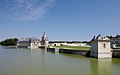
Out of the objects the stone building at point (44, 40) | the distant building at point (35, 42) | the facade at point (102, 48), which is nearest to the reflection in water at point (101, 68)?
the facade at point (102, 48)

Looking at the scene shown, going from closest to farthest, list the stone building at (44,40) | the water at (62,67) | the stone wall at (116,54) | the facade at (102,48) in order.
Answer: the water at (62,67) → the facade at (102,48) → the stone wall at (116,54) → the stone building at (44,40)

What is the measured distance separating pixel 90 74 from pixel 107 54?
11732 mm

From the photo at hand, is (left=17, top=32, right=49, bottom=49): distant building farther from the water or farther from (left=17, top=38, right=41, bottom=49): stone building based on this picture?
the water

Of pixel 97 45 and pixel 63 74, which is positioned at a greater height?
pixel 97 45

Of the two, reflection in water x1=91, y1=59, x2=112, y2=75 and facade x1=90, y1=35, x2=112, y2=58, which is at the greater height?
facade x1=90, y1=35, x2=112, y2=58

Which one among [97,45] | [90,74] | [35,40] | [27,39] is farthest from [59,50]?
[27,39]

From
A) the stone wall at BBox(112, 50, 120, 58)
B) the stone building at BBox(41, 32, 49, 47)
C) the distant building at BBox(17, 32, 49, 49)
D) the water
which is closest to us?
the water

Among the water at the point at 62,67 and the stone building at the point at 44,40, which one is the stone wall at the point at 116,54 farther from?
the stone building at the point at 44,40

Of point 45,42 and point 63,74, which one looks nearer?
point 63,74

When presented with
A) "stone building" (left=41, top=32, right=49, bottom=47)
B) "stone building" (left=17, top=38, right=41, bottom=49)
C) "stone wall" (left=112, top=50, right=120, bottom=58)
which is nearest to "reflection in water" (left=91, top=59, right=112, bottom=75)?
"stone wall" (left=112, top=50, right=120, bottom=58)

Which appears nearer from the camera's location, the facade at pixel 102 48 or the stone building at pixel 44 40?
the facade at pixel 102 48

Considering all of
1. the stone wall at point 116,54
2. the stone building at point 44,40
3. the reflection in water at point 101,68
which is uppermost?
the stone building at point 44,40

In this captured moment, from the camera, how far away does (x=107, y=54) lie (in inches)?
999

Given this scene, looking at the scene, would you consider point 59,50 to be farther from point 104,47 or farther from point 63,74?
point 63,74
